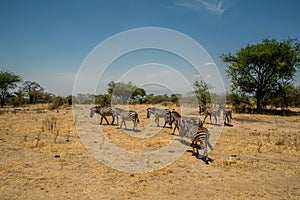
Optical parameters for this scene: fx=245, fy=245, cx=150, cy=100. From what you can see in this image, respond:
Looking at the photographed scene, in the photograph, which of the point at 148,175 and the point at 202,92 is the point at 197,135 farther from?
the point at 202,92

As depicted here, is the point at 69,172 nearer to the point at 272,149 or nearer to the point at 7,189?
the point at 7,189

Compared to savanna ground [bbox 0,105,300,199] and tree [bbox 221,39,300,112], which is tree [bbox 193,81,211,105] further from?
savanna ground [bbox 0,105,300,199]

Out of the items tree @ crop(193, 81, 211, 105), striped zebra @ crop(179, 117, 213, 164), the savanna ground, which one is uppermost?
tree @ crop(193, 81, 211, 105)

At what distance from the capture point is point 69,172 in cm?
793

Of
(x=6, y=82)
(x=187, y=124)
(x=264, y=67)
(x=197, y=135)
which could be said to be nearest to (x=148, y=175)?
(x=197, y=135)

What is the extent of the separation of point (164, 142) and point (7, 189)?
25.3 ft

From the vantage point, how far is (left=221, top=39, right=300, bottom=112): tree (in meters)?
31.7

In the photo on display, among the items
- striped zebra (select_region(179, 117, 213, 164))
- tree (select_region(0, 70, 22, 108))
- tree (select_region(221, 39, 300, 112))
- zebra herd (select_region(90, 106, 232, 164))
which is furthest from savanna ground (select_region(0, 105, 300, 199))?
tree (select_region(0, 70, 22, 108))

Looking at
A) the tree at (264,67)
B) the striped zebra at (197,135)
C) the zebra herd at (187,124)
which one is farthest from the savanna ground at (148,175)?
the tree at (264,67)

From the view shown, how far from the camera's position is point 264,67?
33.1m

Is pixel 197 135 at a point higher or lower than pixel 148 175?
higher

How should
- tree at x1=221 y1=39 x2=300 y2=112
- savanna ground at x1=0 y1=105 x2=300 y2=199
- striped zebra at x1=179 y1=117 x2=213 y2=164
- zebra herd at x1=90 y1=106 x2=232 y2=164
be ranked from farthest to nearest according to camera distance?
tree at x1=221 y1=39 x2=300 y2=112 < zebra herd at x1=90 y1=106 x2=232 y2=164 < striped zebra at x1=179 y1=117 x2=213 y2=164 < savanna ground at x1=0 y1=105 x2=300 y2=199

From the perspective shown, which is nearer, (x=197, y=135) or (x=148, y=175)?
(x=148, y=175)

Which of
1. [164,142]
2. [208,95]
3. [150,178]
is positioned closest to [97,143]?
[164,142]
